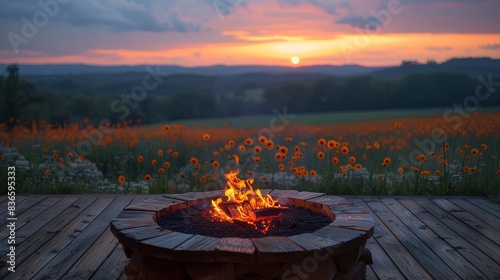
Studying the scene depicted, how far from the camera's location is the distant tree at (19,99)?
7.58 metres

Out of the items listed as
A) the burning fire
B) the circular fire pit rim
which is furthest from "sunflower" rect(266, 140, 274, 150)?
the circular fire pit rim

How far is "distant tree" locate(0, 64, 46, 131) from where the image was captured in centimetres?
758

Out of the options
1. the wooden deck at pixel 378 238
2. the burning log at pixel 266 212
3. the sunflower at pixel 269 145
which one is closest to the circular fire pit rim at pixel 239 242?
the burning log at pixel 266 212

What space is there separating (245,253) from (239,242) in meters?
0.13

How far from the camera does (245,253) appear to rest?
85.0 inches

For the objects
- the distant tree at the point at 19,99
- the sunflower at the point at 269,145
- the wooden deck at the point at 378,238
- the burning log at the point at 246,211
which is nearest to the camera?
the burning log at the point at 246,211

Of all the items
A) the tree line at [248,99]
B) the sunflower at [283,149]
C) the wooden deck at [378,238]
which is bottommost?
the wooden deck at [378,238]

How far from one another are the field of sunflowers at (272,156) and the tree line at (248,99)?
0.53m

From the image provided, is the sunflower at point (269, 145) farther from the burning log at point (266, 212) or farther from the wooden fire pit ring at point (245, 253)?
the wooden fire pit ring at point (245, 253)

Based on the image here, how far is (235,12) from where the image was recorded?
6641mm

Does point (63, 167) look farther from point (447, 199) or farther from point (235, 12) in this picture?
point (447, 199)

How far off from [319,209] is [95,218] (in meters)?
2.05

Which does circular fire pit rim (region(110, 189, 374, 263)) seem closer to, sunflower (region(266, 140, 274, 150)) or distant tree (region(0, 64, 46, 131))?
sunflower (region(266, 140, 274, 150))

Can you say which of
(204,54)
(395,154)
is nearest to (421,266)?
(395,154)
